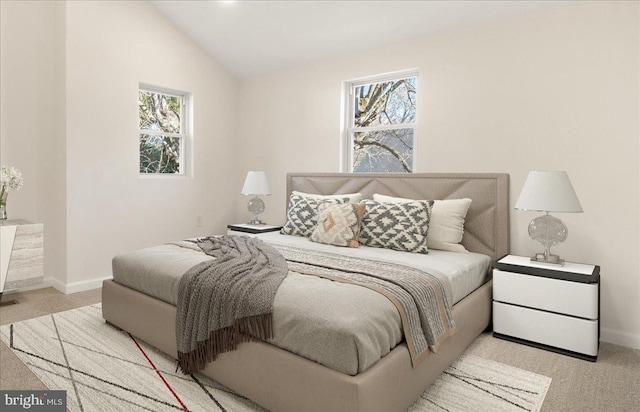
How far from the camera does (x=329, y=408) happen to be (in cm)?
158

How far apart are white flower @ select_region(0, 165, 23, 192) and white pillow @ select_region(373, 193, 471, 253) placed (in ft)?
11.5

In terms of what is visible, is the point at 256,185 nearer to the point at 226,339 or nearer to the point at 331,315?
the point at 226,339

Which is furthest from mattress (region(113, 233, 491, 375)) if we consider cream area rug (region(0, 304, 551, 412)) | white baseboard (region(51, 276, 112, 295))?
white baseboard (region(51, 276, 112, 295))

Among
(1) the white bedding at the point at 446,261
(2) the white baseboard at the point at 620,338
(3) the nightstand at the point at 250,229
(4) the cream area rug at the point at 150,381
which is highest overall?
(3) the nightstand at the point at 250,229

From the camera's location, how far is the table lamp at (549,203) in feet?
8.41

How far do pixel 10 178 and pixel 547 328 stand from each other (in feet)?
14.1

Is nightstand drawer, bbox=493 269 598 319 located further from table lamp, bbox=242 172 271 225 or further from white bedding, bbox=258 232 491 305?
table lamp, bbox=242 172 271 225

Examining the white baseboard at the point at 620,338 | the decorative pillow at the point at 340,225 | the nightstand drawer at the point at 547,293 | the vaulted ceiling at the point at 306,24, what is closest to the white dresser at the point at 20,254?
the decorative pillow at the point at 340,225

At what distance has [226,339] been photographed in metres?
1.98

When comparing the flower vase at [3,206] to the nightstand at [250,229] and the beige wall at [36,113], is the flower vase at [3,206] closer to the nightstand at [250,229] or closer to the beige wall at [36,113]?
the beige wall at [36,113]

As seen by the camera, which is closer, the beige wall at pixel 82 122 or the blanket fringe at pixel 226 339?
the blanket fringe at pixel 226 339

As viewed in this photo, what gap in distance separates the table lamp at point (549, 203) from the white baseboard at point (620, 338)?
627mm

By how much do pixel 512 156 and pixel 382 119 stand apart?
4.39ft

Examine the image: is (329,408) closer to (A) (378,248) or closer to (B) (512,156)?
(A) (378,248)
